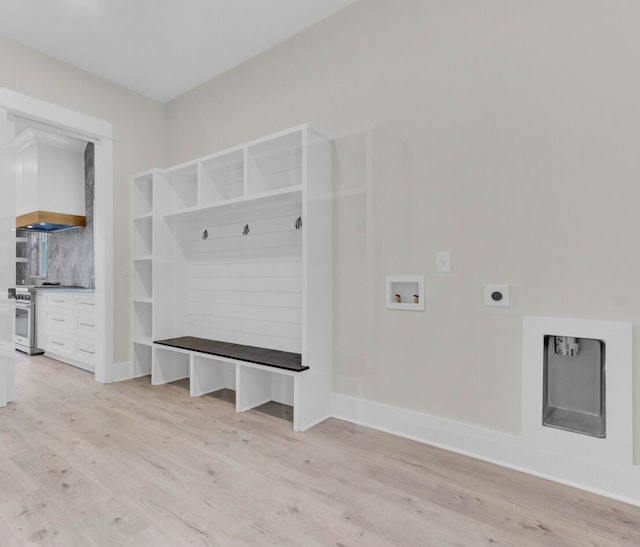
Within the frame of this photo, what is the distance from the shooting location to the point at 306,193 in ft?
7.95

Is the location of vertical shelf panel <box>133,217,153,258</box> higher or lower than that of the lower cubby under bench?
higher

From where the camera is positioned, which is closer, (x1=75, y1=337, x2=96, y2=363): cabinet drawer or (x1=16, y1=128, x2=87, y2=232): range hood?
(x1=75, y1=337, x2=96, y2=363): cabinet drawer

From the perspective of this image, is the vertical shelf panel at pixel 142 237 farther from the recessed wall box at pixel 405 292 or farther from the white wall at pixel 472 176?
the recessed wall box at pixel 405 292

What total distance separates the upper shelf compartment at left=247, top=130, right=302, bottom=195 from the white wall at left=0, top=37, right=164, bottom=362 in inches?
63.6

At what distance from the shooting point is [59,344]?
4332 mm

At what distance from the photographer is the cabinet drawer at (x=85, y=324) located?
12.6 feet

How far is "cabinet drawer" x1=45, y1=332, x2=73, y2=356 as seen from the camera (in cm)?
416

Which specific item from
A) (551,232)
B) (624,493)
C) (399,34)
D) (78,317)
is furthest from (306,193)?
(78,317)

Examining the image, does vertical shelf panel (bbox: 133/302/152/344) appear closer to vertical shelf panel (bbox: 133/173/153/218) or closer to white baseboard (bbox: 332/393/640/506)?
vertical shelf panel (bbox: 133/173/153/218)

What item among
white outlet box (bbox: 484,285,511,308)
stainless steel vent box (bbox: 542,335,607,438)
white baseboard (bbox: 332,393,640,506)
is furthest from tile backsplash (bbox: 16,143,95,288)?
stainless steel vent box (bbox: 542,335,607,438)

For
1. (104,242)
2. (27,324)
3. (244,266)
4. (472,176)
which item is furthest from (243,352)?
(27,324)

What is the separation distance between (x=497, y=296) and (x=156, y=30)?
2.97 m

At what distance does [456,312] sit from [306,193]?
1.13 meters

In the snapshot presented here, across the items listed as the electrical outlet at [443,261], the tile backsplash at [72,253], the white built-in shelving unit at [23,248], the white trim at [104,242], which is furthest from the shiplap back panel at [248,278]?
the white built-in shelving unit at [23,248]
